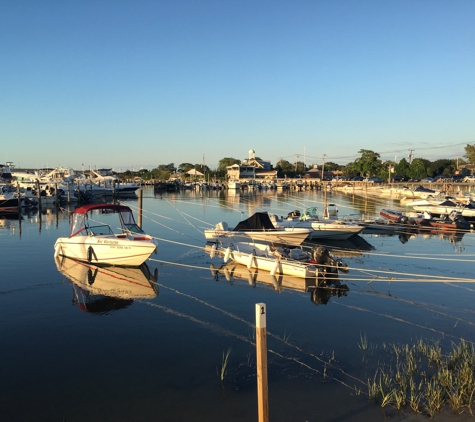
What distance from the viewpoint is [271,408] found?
9.65 meters

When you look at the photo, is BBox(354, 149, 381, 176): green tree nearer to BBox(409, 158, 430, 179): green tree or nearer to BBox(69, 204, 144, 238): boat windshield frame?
BBox(409, 158, 430, 179): green tree

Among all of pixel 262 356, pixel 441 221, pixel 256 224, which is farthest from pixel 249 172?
pixel 262 356

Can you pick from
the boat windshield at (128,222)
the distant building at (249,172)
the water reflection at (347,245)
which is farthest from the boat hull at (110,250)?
the distant building at (249,172)

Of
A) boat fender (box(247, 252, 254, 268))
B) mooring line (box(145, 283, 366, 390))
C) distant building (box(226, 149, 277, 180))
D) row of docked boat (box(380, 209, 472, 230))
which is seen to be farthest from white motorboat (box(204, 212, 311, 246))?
distant building (box(226, 149, 277, 180))

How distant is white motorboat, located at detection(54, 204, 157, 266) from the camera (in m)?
22.6

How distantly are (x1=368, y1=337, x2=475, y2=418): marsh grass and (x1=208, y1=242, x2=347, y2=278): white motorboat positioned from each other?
857cm

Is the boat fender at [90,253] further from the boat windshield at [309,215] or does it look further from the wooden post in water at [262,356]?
the boat windshield at [309,215]

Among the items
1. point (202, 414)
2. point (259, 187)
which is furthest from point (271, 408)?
point (259, 187)

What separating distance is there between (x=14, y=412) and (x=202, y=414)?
171 inches

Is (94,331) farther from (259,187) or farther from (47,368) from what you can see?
(259,187)

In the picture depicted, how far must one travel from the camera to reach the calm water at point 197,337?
389 inches

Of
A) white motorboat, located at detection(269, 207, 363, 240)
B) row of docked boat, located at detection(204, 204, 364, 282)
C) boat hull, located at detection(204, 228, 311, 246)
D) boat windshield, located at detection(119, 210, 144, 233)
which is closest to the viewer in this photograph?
row of docked boat, located at detection(204, 204, 364, 282)

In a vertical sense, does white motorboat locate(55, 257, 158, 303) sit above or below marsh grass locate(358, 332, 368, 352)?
above

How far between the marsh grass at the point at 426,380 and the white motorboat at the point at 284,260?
8.57 meters
